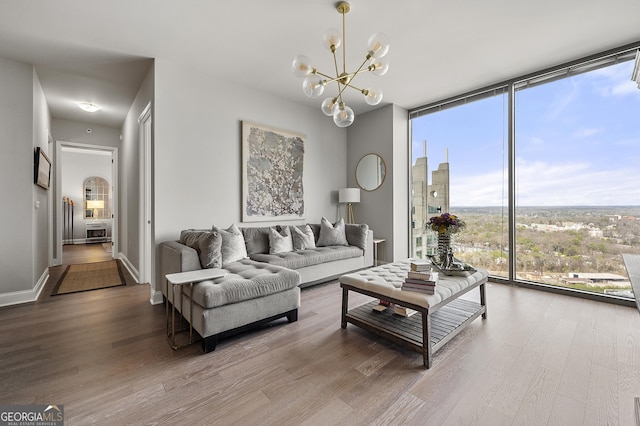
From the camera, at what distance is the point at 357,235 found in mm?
4418

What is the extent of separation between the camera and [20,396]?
5.20 feet

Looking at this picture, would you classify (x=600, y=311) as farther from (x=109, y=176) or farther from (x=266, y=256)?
(x=109, y=176)

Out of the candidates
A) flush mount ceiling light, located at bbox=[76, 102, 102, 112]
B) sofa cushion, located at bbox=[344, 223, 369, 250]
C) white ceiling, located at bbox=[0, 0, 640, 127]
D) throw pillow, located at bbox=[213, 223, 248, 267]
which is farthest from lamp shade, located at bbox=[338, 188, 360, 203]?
flush mount ceiling light, located at bbox=[76, 102, 102, 112]

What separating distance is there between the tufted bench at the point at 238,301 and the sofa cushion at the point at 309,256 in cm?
61

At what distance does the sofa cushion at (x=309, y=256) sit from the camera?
3.38 meters

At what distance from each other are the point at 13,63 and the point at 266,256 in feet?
12.1

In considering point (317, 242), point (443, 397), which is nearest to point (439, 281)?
point (443, 397)

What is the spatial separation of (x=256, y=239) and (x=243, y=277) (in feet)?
4.38

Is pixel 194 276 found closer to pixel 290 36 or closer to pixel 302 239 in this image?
pixel 302 239

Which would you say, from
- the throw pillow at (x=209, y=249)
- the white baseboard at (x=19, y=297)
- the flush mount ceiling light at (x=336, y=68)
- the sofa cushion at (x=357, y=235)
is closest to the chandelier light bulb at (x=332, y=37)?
the flush mount ceiling light at (x=336, y=68)

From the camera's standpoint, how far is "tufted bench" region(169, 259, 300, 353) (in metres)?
2.09

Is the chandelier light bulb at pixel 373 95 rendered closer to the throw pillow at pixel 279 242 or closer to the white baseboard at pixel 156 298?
the throw pillow at pixel 279 242

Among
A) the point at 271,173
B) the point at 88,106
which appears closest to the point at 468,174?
the point at 271,173

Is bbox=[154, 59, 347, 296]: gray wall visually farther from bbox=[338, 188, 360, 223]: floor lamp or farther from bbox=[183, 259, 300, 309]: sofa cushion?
bbox=[338, 188, 360, 223]: floor lamp
